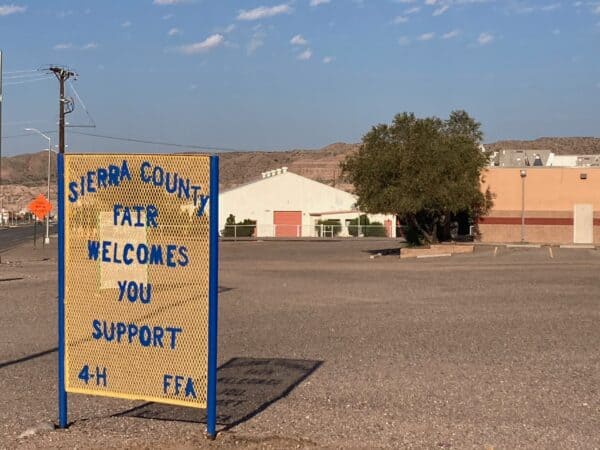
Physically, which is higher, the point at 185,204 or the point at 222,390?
the point at 185,204

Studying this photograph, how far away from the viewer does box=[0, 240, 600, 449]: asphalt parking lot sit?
8133mm

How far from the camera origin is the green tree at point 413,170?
143 ft

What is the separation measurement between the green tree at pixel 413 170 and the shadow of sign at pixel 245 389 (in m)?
31.6

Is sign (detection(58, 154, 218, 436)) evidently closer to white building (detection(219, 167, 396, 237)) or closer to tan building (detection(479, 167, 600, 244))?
tan building (detection(479, 167, 600, 244))

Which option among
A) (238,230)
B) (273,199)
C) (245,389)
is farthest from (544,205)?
(245,389)

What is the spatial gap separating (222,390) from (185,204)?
312cm

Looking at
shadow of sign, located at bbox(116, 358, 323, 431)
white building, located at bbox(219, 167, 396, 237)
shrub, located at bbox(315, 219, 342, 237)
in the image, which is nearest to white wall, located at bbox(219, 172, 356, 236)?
white building, located at bbox(219, 167, 396, 237)

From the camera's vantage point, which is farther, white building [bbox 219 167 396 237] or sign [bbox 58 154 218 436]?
white building [bbox 219 167 396 237]

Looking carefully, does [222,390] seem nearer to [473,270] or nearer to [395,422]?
[395,422]

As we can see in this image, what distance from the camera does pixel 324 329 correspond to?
16.1 m

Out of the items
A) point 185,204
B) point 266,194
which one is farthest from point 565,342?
point 266,194

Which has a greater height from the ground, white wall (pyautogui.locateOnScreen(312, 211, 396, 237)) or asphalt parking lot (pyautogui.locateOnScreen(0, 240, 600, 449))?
white wall (pyautogui.locateOnScreen(312, 211, 396, 237))

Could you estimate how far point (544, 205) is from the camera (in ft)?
177

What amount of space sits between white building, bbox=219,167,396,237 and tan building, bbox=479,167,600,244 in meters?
29.9
